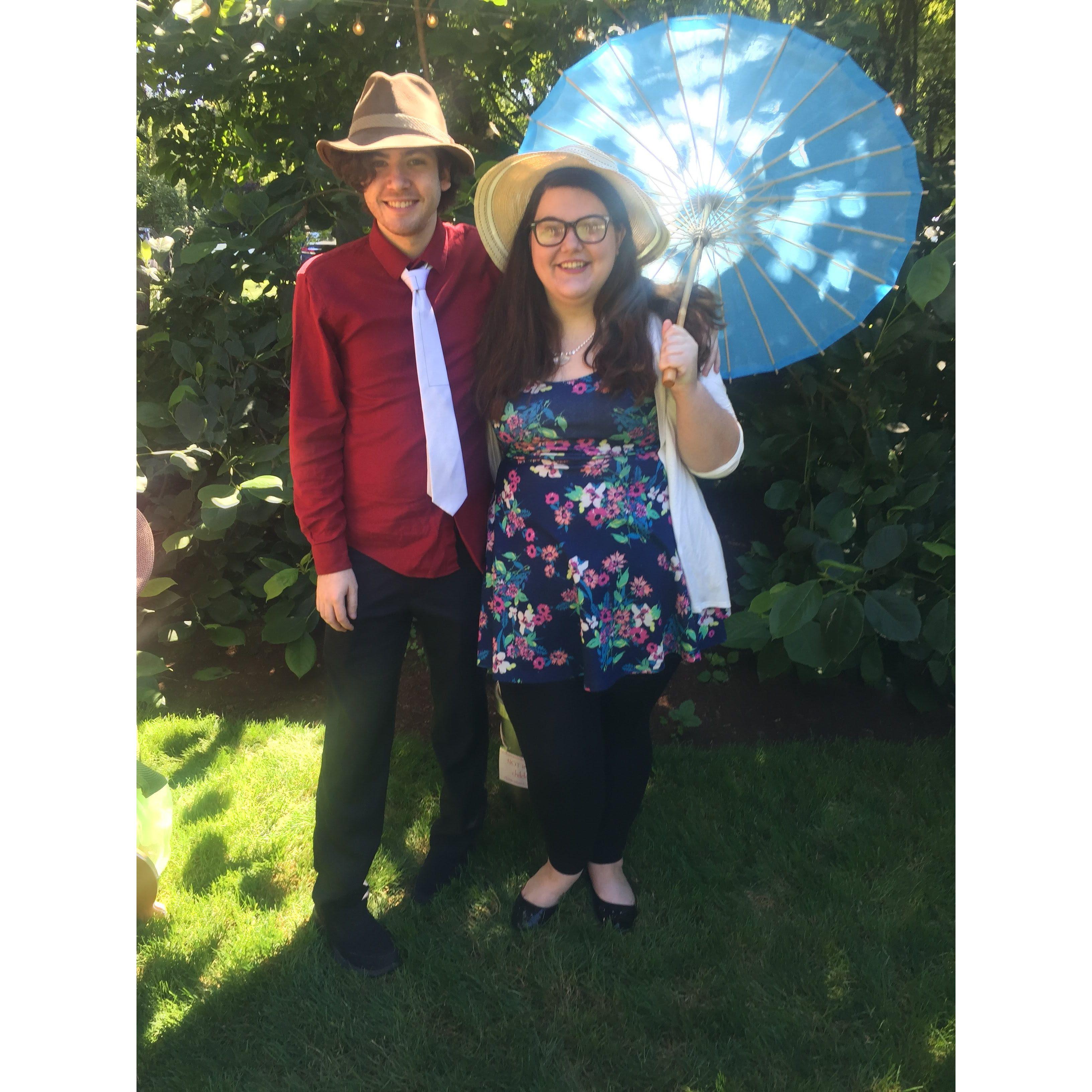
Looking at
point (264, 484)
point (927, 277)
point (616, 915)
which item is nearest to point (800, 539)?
point (927, 277)

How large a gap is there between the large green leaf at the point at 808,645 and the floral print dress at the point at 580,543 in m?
0.41

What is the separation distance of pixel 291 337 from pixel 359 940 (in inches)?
89.0

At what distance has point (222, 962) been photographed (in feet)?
7.32

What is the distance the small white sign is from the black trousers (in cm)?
39

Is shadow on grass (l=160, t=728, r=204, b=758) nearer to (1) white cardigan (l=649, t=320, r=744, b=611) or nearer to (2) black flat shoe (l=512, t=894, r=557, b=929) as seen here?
(2) black flat shoe (l=512, t=894, r=557, b=929)

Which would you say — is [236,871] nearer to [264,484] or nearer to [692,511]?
[264,484]

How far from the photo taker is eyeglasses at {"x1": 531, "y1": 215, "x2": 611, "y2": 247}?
1.90 metres

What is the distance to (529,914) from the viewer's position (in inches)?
91.6

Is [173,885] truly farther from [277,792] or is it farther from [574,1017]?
[574,1017]

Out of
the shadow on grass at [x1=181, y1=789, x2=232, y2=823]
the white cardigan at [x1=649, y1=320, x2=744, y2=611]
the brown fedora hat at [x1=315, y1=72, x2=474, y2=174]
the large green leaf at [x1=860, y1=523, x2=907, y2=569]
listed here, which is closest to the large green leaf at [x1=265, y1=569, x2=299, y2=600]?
the shadow on grass at [x1=181, y1=789, x2=232, y2=823]
